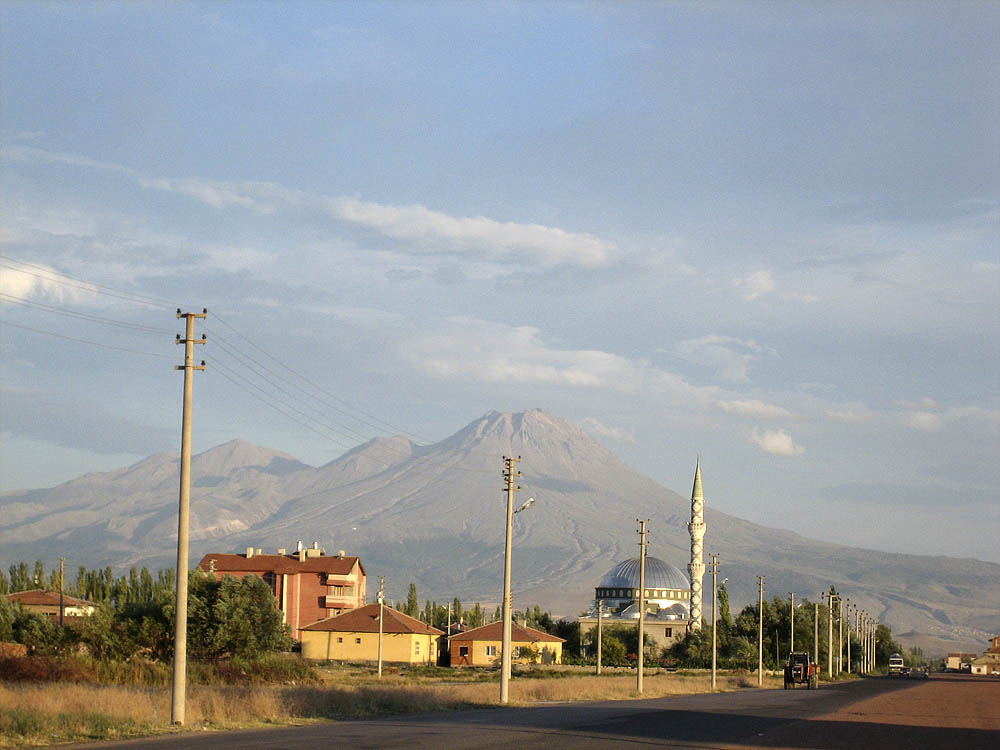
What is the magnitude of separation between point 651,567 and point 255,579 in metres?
142

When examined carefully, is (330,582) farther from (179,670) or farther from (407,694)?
(179,670)

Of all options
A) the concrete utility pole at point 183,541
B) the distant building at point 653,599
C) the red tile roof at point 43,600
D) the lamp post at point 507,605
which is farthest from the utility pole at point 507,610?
the distant building at point 653,599

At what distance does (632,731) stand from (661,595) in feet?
538

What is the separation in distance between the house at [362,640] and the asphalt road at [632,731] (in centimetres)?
5520

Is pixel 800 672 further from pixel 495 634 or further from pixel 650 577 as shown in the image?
pixel 650 577

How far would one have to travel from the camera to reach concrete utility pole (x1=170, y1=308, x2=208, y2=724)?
1170 inches

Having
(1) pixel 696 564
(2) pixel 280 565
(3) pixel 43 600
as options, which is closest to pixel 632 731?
(3) pixel 43 600

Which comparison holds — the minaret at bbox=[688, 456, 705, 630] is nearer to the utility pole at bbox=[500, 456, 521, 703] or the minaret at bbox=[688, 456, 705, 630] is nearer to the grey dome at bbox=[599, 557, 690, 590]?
the grey dome at bbox=[599, 557, 690, 590]

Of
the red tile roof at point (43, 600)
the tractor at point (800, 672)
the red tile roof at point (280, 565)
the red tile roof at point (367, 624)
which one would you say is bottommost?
the tractor at point (800, 672)

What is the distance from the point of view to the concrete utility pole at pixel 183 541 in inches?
1170

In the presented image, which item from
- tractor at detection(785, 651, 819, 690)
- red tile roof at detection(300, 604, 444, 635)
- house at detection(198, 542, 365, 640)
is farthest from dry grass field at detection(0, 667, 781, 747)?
house at detection(198, 542, 365, 640)

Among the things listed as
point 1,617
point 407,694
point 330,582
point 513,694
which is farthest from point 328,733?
point 330,582

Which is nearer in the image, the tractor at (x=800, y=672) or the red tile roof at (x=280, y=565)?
the tractor at (x=800, y=672)

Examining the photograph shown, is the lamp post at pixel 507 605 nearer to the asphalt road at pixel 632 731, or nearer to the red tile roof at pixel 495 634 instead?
the asphalt road at pixel 632 731
